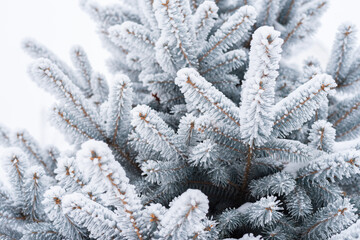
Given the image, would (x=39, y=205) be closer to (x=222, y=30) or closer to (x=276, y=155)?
(x=276, y=155)

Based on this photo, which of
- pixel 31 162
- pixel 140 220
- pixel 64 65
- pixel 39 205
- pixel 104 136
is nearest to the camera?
pixel 140 220

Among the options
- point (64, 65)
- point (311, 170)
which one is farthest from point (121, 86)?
point (64, 65)

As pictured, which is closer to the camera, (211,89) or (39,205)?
(211,89)

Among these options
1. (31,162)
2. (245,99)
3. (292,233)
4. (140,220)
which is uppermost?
(245,99)

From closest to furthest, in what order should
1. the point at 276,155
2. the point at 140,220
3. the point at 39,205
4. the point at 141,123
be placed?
the point at 140,220 < the point at 141,123 < the point at 276,155 < the point at 39,205

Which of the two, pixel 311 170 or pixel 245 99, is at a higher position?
pixel 245 99

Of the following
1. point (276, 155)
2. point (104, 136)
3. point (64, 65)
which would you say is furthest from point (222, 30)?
point (64, 65)
